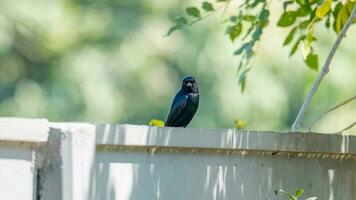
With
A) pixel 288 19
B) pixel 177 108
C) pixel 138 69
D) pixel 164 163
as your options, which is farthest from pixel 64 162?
pixel 138 69

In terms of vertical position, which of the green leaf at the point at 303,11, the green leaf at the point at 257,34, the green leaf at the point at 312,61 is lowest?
the green leaf at the point at 312,61

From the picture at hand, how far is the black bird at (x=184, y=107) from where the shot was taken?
252 inches

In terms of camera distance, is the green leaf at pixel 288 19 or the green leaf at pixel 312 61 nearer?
the green leaf at pixel 312 61

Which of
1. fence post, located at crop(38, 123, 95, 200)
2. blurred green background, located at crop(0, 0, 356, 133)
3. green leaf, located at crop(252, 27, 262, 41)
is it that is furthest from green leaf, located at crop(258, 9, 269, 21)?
blurred green background, located at crop(0, 0, 356, 133)

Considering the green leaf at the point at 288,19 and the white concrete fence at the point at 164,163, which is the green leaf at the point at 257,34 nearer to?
the green leaf at the point at 288,19

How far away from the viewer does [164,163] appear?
4.19 m

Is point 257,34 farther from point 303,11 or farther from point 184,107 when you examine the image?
point 184,107

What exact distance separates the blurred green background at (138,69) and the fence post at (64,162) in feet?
28.2

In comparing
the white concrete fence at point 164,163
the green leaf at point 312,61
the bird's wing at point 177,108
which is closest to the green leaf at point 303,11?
the green leaf at point 312,61

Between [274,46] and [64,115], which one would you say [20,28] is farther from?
[274,46]

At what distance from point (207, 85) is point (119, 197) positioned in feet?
29.4

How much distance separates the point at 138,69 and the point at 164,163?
9.11 meters

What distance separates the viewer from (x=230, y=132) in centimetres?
450

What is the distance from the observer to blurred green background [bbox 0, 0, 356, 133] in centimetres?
1249
